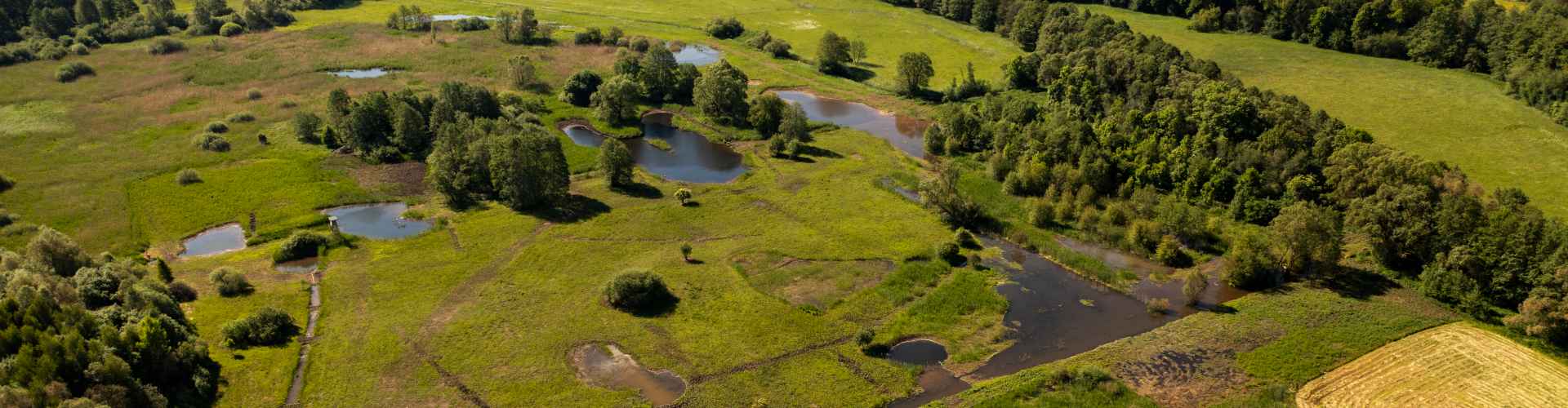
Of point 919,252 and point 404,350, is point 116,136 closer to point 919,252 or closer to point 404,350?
point 404,350

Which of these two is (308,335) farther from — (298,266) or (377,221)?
(377,221)

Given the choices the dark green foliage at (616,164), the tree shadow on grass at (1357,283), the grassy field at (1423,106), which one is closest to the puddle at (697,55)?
the dark green foliage at (616,164)

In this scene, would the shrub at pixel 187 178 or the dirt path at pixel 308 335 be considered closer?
the dirt path at pixel 308 335

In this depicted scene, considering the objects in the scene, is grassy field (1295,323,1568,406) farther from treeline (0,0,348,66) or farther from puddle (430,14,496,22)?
treeline (0,0,348,66)

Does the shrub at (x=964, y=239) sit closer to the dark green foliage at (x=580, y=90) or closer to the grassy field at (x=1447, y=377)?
the grassy field at (x=1447, y=377)

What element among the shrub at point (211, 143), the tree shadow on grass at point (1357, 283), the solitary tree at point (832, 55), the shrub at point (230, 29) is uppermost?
the solitary tree at point (832, 55)

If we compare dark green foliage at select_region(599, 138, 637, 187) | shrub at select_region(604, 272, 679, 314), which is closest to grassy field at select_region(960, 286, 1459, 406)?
shrub at select_region(604, 272, 679, 314)
